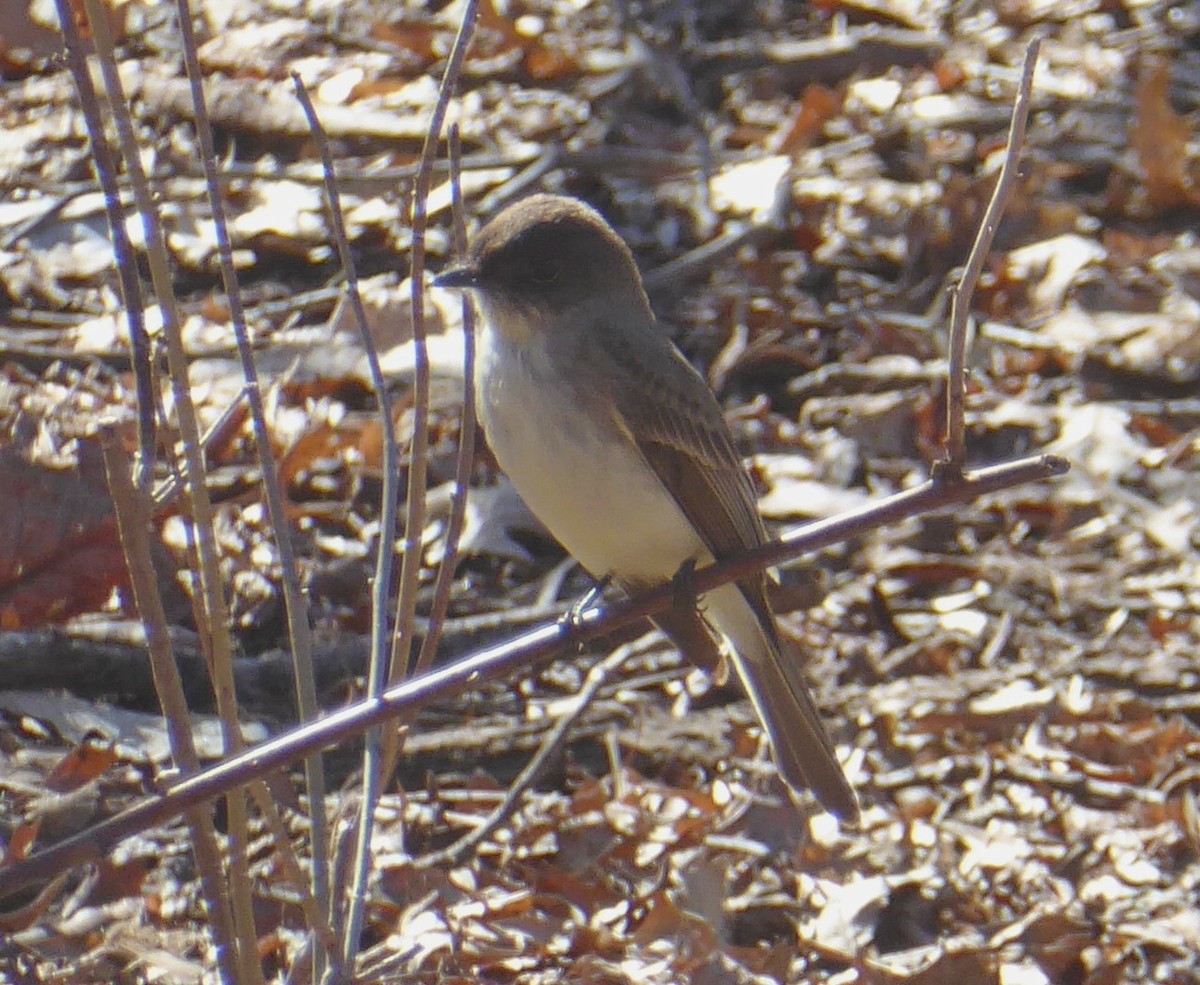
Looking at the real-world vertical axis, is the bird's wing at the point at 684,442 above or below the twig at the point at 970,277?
below

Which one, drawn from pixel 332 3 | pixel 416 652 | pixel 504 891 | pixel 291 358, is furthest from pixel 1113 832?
pixel 332 3

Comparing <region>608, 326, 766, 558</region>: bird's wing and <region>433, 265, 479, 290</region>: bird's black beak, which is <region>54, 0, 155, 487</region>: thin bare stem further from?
<region>608, 326, 766, 558</region>: bird's wing

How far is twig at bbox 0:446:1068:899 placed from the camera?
Result: 215 centimetres

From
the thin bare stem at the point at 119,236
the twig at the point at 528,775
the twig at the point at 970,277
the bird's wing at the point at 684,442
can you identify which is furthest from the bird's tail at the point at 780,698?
the thin bare stem at the point at 119,236

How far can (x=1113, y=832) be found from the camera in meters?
4.69

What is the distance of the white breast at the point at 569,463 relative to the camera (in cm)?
376

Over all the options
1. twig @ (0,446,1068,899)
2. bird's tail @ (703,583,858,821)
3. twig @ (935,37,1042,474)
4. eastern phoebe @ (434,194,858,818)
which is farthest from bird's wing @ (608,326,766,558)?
twig @ (935,37,1042,474)

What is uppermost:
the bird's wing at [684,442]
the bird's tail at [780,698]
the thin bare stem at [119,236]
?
the thin bare stem at [119,236]

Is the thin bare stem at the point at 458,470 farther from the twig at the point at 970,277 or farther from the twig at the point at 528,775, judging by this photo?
the twig at the point at 528,775

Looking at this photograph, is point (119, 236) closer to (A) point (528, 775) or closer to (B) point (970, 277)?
(B) point (970, 277)

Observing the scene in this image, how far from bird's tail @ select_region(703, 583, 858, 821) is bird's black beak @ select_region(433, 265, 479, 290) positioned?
945 millimetres

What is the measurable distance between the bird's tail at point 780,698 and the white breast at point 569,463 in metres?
0.29

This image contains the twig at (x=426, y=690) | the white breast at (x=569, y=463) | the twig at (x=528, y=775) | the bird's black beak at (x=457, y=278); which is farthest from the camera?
the twig at (x=528, y=775)

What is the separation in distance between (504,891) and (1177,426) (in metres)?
3.41
